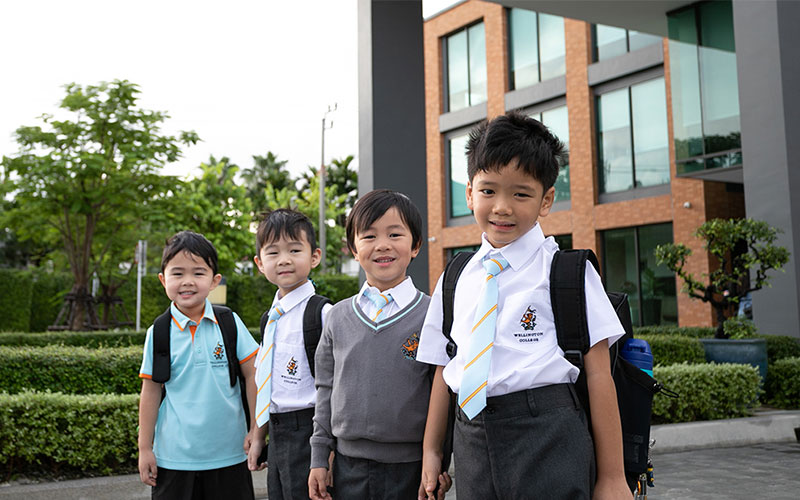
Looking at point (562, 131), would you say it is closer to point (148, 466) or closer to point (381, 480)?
point (148, 466)

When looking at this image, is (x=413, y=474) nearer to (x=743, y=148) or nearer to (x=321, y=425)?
(x=321, y=425)

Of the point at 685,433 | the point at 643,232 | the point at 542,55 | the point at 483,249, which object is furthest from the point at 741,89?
the point at 483,249

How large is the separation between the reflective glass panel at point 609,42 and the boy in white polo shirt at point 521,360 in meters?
16.9

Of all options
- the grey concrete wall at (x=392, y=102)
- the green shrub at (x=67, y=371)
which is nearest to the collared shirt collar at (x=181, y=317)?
the green shrub at (x=67, y=371)

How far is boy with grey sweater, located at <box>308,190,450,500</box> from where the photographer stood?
2283mm

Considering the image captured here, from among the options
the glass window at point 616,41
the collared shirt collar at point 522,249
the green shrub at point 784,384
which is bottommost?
the green shrub at point 784,384

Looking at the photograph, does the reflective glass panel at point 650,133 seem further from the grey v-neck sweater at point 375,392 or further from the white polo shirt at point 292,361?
Result: the grey v-neck sweater at point 375,392

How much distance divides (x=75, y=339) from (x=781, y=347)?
10.2 metres

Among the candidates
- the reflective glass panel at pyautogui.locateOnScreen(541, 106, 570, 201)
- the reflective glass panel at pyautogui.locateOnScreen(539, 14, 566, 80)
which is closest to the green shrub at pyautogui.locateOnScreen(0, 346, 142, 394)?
Answer: the reflective glass panel at pyautogui.locateOnScreen(541, 106, 570, 201)

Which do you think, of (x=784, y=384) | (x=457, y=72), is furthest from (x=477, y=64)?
(x=784, y=384)

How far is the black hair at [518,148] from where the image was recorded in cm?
195

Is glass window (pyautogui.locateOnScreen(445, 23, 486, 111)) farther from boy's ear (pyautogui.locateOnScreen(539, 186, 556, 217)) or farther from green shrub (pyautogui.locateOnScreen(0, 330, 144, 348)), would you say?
boy's ear (pyautogui.locateOnScreen(539, 186, 556, 217))

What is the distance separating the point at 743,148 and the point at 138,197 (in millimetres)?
11305

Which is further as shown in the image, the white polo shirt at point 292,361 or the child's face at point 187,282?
the child's face at point 187,282
